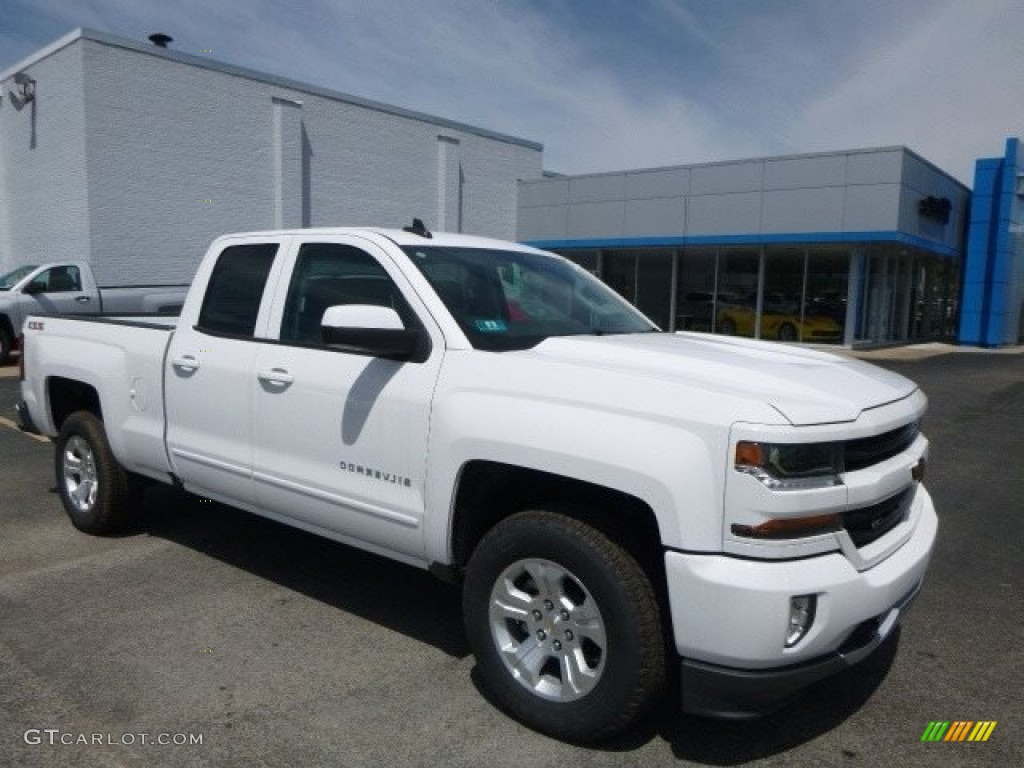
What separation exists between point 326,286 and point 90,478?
2.41 m

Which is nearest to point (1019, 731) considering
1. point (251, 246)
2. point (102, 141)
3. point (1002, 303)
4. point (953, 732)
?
point (953, 732)

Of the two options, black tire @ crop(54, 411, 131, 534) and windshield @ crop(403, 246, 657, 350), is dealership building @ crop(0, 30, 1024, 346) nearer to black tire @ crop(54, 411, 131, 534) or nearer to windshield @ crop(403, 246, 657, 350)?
black tire @ crop(54, 411, 131, 534)

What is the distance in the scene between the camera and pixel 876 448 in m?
3.01

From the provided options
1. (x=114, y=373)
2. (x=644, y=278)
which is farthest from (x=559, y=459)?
(x=644, y=278)

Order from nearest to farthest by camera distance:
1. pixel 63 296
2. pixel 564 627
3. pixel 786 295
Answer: pixel 564 627, pixel 63 296, pixel 786 295

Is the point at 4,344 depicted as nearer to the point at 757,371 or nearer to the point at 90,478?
the point at 90,478

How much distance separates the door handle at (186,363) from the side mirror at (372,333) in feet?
4.67

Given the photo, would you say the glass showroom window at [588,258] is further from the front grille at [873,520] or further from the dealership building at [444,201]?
the front grille at [873,520]

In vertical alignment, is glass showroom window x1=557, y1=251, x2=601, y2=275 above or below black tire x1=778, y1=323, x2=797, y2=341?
above

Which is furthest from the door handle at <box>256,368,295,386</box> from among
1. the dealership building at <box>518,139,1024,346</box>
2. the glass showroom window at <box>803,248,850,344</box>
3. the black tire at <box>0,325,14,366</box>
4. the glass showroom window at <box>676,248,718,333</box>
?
the glass showroom window at <box>676,248,718,333</box>

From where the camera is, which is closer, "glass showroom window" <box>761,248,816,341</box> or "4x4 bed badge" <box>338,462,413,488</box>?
"4x4 bed badge" <box>338,462,413,488</box>

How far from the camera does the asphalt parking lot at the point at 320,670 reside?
3.08 metres

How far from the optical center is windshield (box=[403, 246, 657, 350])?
12.2 ft

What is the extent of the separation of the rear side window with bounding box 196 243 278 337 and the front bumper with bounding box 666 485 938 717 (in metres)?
2.72
